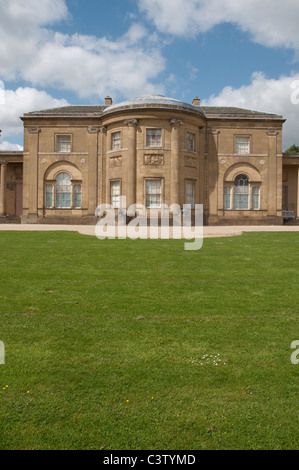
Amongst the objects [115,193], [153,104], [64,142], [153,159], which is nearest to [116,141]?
[153,159]

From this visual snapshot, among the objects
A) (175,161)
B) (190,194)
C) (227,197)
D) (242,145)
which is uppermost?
(242,145)

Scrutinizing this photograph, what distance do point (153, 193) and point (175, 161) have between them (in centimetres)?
352

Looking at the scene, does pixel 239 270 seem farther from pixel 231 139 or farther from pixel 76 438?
pixel 231 139

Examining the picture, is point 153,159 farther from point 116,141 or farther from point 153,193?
point 116,141

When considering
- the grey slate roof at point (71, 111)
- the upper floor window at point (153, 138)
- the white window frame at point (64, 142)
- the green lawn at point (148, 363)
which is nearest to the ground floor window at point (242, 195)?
the upper floor window at point (153, 138)

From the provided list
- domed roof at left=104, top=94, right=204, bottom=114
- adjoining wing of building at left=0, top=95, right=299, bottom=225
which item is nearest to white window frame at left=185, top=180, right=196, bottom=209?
adjoining wing of building at left=0, top=95, right=299, bottom=225

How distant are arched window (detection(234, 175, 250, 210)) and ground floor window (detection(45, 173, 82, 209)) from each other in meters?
15.9

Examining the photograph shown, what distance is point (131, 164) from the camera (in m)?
32.9

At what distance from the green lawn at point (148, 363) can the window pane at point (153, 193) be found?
2602 centimetres

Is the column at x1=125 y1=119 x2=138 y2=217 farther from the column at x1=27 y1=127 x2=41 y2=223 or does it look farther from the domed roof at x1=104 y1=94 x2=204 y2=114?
the column at x1=27 y1=127 x2=41 y2=223

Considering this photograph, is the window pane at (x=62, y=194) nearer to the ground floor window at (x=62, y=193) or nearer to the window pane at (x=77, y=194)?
the ground floor window at (x=62, y=193)

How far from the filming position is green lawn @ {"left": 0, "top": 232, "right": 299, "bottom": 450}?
2.60 meters

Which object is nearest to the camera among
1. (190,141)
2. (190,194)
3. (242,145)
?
(190,141)
